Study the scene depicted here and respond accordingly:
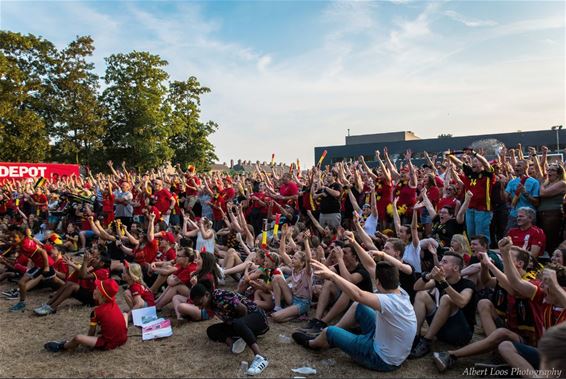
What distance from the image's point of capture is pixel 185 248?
693 centimetres

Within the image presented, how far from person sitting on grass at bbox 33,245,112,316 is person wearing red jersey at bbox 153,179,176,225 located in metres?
4.19

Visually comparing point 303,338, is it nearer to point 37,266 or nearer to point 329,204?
point 329,204

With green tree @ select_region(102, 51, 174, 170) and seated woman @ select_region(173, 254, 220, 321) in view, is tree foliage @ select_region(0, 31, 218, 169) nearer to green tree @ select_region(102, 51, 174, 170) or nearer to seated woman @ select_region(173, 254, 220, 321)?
green tree @ select_region(102, 51, 174, 170)

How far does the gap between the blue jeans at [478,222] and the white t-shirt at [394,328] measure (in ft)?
11.7

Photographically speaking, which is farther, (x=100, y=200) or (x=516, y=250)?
(x=100, y=200)

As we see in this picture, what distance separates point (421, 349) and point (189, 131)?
99.7 ft

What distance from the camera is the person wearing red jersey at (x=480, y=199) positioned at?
7250 millimetres

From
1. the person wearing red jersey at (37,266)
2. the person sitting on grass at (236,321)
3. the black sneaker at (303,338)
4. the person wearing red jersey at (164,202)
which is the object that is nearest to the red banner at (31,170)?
the person wearing red jersey at (164,202)

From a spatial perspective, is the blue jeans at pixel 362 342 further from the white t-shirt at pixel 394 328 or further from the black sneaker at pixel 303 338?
the black sneaker at pixel 303 338

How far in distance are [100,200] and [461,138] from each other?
34.2 metres

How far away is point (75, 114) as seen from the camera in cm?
2933

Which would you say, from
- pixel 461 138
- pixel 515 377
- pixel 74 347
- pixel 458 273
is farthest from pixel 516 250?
pixel 461 138

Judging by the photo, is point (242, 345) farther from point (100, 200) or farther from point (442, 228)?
point (100, 200)

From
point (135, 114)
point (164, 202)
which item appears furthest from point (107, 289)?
point (135, 114)
